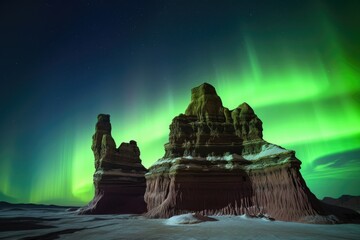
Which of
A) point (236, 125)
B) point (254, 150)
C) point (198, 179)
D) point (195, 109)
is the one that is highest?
point (195, 109)

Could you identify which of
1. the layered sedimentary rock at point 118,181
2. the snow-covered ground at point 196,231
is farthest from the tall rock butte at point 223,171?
the layered sedimentary rock at point 118,181

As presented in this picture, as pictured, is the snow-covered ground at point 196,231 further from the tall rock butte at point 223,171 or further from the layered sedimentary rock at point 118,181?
the layered sedimentary rock at point 118,181

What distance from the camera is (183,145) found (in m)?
52.8

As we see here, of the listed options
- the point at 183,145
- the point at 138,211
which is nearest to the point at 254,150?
the point at 183,145

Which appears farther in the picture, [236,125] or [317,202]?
[236,125]

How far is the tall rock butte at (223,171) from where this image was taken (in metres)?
37.5

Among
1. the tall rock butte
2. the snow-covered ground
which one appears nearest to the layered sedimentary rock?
the tall rock butte

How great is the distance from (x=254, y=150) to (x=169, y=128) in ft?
62.8

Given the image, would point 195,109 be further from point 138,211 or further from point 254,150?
point 138,211

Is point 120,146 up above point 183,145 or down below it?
above

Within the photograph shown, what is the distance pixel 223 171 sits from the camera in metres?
46.5

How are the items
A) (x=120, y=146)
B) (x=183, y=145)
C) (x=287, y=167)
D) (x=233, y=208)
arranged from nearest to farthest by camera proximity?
(x=287, y=167)
(x=233, y=208)
(x=183, y=145)
(x=120, y=146)

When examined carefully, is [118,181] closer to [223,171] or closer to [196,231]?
[223,171]

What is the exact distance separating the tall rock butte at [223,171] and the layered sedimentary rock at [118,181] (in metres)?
21.7
